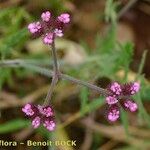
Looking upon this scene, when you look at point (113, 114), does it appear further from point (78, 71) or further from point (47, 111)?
point (78, 71)

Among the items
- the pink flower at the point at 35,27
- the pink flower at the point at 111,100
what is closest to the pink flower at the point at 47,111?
the pink flower at the point at 111,100

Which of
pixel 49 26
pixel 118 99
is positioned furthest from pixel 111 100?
pixel 49 26

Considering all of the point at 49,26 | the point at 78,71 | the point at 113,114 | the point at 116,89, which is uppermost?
Answer: the point at 78,71

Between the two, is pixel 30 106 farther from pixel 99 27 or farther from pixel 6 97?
pixel 99 27

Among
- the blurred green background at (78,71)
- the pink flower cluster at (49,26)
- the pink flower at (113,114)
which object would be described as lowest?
the pink flower at (113,114)

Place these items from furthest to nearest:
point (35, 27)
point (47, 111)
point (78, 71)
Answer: point (78, 71) < point (35, 27) < point (47, 111)

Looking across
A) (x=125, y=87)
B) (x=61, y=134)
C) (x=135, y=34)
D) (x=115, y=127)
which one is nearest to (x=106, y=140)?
(x=115, y=127)

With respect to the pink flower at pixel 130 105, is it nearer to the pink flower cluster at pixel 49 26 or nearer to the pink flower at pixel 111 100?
the pink flower at pixel 111 100
